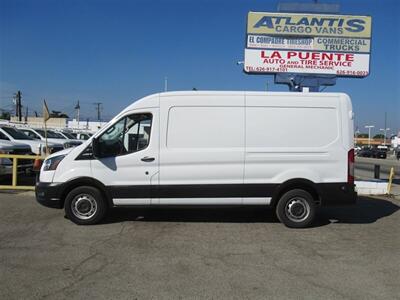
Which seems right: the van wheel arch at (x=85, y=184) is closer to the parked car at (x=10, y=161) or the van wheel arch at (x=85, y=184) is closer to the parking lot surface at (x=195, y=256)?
the parking lot surface at (x=195, y=256)

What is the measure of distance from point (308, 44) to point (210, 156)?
7.59 m

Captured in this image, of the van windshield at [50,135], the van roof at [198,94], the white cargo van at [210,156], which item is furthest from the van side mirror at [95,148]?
the van windshield at [50,135]

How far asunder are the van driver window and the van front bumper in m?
1.01

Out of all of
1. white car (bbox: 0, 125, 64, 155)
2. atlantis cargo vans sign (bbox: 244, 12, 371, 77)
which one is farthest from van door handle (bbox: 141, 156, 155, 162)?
white car (bbox: 0, 125, 64, 155)

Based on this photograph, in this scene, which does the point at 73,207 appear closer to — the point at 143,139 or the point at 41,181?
the point at 41,181

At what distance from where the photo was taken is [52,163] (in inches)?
312

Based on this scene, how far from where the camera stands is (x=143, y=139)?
7754 millimetres

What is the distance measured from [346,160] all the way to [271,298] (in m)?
3.97

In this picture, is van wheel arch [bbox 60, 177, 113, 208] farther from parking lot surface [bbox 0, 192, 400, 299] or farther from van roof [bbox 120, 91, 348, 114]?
van roof [bbox 120, 91, 348, 114]

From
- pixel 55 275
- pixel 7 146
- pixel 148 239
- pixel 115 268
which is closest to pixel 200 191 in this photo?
pixel 148 239

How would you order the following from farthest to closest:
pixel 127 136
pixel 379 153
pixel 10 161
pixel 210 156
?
pixel 379 153, pixel 10 161, pixel 127 136, pixel 210 156

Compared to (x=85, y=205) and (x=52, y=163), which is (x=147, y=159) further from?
(x=52, y=163)

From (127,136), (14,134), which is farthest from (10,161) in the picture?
(127,136)

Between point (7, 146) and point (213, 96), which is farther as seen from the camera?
point (7, 146)
